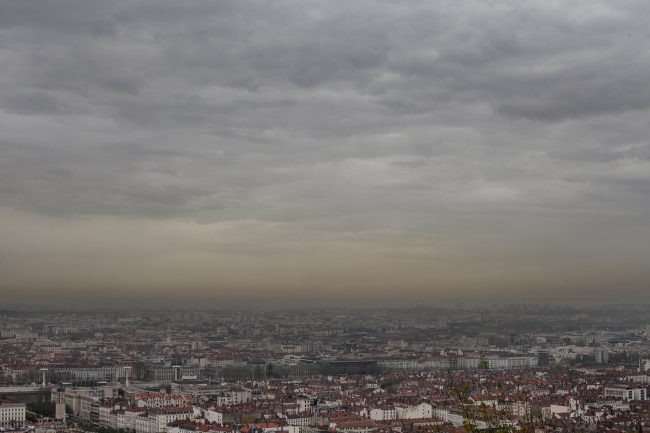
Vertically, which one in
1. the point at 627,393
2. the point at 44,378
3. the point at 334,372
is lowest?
the point at 334,372

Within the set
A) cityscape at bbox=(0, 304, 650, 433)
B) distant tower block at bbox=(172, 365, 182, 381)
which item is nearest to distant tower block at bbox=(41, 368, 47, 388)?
cityscape at bbox=(0, 304, 650, 433)

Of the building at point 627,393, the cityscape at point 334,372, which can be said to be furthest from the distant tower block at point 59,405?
Answer: the building at point 627,393

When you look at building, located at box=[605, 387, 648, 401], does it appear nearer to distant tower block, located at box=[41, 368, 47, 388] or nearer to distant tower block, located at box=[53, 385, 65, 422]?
distant tower block, located at box=[53, 385, 65, 422]

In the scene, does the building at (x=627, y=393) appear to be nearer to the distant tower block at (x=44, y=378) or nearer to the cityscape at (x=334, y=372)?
the cityscape at (x=334, y=372)

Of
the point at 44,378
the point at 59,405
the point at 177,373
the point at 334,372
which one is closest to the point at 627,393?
the point at 334,372

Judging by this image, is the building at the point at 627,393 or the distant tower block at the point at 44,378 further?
the distant tower block at the point at 44,378

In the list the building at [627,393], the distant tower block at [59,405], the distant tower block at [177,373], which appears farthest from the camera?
the distant tower block at [177,373]

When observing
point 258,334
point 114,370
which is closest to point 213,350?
point 114,370

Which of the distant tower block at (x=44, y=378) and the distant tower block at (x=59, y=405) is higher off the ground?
the distant tower block at (x=44, y=378)

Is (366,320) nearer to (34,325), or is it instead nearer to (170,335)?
(170,335)

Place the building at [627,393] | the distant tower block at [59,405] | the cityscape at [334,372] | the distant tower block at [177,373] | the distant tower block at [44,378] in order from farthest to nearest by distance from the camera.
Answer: the distant tower block at [177,373] → the distant tower block at [44,378] → the building at [627,393] → the distant tower block at [59,405] → the cityscape at [334,372]

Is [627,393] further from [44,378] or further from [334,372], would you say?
[44,378]
